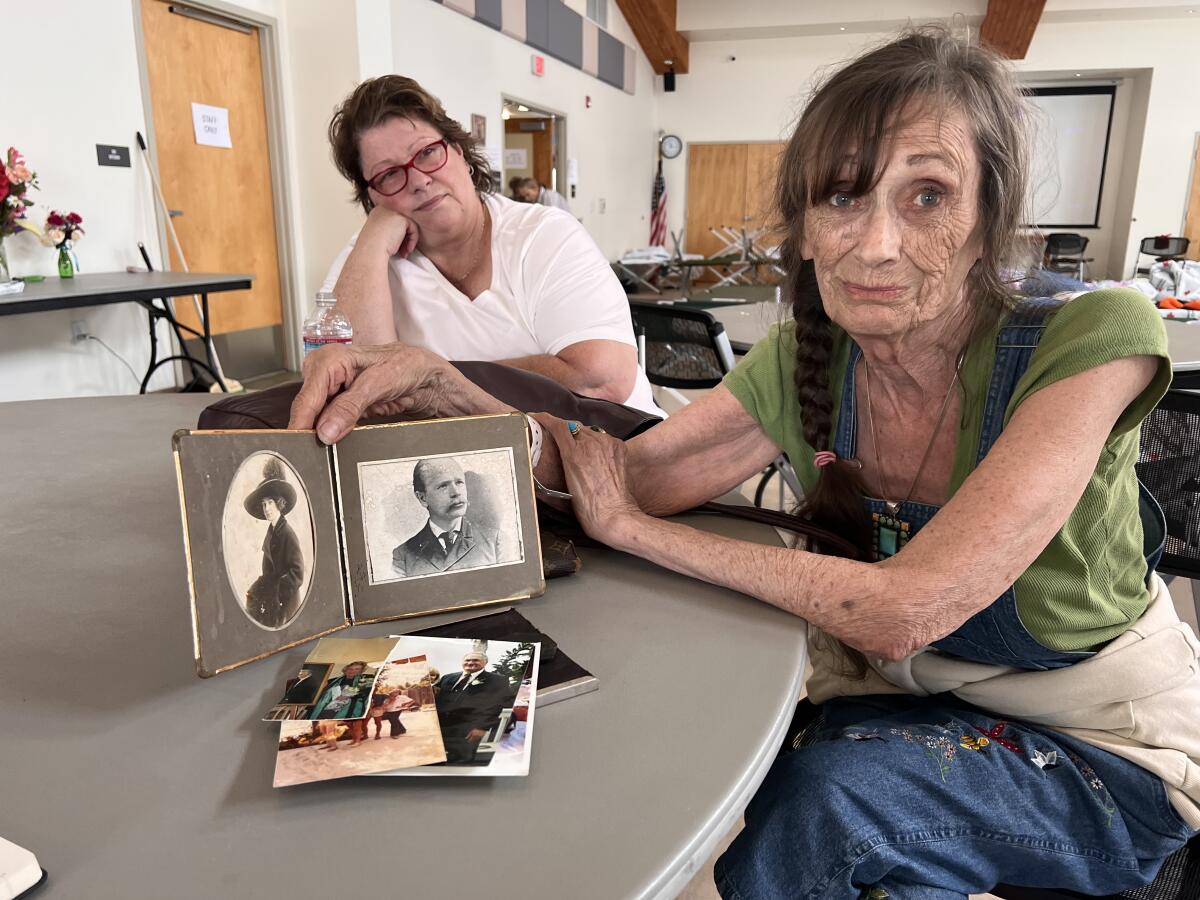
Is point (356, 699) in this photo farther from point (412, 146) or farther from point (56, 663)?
point (412, 146)

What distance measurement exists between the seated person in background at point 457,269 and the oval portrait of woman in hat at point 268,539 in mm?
893

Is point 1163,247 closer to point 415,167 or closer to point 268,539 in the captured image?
point 415,167

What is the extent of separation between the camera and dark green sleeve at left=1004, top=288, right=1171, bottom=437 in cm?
82

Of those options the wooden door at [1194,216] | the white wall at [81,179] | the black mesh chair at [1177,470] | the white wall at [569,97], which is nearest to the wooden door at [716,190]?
the white wall at [569,97]

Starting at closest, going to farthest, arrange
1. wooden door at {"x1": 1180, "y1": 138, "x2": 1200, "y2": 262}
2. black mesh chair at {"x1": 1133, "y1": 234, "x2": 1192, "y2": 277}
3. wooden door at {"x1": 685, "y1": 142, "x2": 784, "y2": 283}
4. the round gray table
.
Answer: the round gray table
black mesh chair at {"x1": 1133, "y1": 234, "x2": 1192, "y2": 277}
wooden door at {"x1": 1180, "y1": 138, "x2": 1200, "y2": 262}
wooden door at {"x1": 685, "y1": 142, "x2": 784, "y2": 283}

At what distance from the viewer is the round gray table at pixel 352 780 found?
49 cm

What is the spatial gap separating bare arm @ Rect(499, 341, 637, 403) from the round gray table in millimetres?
726

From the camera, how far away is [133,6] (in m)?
4.53

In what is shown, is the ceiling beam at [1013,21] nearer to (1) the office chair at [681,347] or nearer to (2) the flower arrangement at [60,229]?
(1) the office chair at [681,347]

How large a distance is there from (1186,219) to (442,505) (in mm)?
13433

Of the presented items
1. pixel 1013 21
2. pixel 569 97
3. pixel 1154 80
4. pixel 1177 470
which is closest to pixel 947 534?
pixel 1177 470

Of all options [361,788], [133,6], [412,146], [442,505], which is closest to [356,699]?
[361,788]

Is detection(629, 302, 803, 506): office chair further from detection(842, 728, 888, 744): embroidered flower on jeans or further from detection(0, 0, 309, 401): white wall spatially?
detection(0, 0, 309, 401): white wall

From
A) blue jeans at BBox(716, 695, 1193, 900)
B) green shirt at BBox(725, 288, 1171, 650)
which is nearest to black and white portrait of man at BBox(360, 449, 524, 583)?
blue jeans at BBox(716, 695, 1193, 900)
